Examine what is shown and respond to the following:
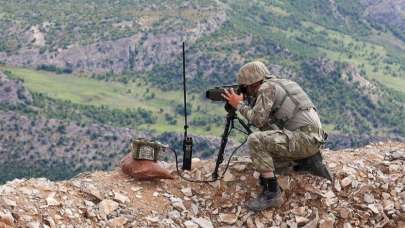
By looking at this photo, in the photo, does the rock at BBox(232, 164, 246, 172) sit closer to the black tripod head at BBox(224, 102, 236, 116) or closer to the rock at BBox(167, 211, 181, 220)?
the black tripod head at BBox(224, 102, 236, 116)

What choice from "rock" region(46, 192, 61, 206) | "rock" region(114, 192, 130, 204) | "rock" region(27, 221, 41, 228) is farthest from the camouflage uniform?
"rock" region(27, 221, 41, 228)

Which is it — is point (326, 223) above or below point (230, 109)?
below

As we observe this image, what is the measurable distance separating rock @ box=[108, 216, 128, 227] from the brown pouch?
1.57 m

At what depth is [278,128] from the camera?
1366cm

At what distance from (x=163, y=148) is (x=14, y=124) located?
16330cm

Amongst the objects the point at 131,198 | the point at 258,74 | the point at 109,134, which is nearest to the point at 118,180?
the point at 131,198

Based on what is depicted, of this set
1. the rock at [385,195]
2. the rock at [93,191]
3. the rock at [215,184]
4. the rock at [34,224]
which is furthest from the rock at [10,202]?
the rock at [385,195]

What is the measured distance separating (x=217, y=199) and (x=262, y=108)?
2346 millimetres

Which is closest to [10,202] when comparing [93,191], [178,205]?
[93,191]

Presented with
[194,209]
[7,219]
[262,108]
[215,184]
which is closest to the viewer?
[7,219]

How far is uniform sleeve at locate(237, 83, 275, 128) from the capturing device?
12.9 metres

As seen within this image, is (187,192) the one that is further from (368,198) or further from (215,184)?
(368,198)

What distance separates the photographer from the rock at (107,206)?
1291 centimetres

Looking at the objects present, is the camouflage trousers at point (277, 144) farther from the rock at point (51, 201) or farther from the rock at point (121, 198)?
the rock at point (51, 201)
